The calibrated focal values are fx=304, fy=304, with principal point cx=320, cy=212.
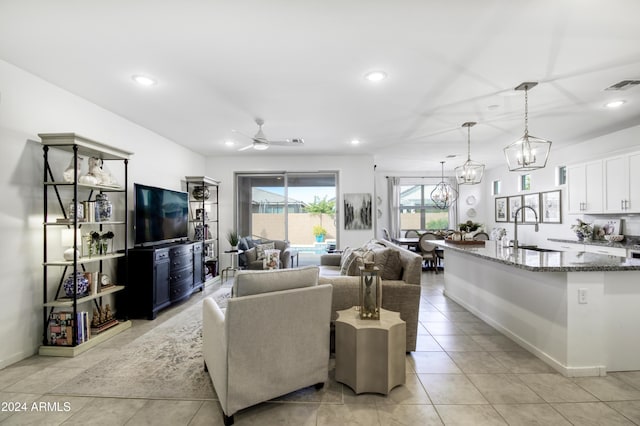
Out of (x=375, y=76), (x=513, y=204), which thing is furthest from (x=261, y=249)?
(x=513, y=204)

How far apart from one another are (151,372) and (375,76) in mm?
3400

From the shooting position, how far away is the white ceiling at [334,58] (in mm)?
2047

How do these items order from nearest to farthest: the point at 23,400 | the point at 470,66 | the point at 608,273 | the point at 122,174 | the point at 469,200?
the point at 23,400
the point at 608,273
the point at 470,66
the point at 122,174
the point at 469,200

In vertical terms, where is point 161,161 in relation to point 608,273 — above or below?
above

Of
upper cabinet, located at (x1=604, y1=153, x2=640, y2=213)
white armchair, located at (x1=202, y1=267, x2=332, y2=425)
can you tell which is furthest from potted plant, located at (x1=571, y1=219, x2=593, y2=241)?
white armchair, located at (x1=202, y1=267, x2=332, y2=425)

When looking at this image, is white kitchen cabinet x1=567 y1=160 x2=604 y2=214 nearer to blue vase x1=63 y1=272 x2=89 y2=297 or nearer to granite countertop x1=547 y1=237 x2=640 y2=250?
granite countertop x1=547 y1=237 x2=640 y2=250

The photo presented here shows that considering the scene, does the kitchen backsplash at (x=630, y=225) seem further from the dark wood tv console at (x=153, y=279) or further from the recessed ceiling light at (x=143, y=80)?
the dark wood tv console at (x=153, y=279)

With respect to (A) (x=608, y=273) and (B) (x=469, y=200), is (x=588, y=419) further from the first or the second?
(B) (x=469, y=200)

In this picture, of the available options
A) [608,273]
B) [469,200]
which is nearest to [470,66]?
[608,273]

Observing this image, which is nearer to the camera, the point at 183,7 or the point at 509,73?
the point at 183,7

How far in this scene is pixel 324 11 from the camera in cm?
205

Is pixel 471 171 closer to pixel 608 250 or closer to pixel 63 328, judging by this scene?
pixel 608 250

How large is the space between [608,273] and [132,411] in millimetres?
3886

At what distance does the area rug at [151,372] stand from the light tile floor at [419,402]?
0.33ft
